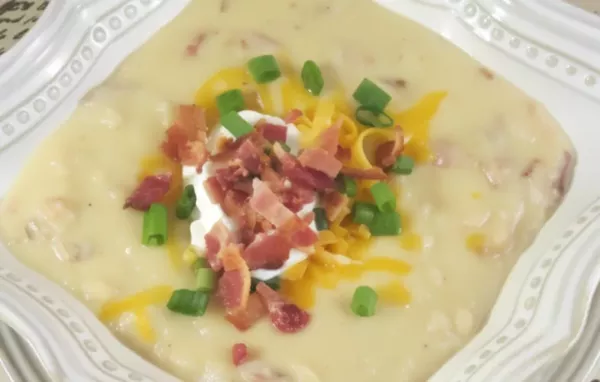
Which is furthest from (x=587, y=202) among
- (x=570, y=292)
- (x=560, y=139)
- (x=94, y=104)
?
(x=94, y=104)

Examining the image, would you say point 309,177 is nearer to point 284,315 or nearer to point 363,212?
point 363,212

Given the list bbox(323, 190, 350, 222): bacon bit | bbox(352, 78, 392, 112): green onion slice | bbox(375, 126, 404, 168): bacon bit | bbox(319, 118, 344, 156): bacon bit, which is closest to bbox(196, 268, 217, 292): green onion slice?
bbox(323, 190, 350, 222): bacon bit

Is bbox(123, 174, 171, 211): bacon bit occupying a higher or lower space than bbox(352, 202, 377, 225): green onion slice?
higher

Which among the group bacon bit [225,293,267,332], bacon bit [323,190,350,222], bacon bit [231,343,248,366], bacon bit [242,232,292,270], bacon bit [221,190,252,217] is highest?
bacon bit [221,190,252,217]

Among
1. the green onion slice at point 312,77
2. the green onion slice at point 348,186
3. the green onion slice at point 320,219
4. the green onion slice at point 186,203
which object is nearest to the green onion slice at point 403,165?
the green onion slice at point 348,186

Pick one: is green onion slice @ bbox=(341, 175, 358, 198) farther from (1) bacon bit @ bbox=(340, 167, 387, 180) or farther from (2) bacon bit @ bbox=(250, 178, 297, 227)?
(2) bacon bit @ bbox=(250, 178, 297, 227)

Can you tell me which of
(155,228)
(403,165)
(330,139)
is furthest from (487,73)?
(155,228)

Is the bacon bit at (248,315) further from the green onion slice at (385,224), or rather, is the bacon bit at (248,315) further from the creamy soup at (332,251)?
the green onion slice at (385,224)
